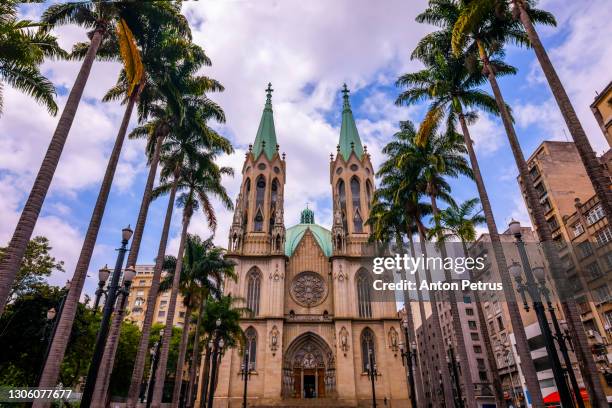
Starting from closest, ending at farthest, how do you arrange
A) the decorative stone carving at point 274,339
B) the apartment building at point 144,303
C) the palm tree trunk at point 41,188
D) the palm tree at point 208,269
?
the palm tree trunk at point 41,188 → the palm tree at point 208,269 → the decorative stone carving at point 274,339 → the apartment building at point 144,303

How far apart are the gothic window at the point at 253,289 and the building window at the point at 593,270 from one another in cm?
2908

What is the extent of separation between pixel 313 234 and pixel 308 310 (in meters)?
9.17

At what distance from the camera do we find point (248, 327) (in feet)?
120

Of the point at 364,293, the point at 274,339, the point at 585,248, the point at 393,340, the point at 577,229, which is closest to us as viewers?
the point at 585,248

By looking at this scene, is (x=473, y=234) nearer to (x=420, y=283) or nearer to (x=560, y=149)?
(x=420, y=283)

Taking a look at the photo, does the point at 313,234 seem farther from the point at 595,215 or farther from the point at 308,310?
the point at 595,215

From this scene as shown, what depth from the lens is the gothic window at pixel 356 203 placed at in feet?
146

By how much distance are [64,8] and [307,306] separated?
33.3 metres

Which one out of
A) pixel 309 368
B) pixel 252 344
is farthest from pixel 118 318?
pixel 309 368

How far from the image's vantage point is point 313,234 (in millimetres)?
44438

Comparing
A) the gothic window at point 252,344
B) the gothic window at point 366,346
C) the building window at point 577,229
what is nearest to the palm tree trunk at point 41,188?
the gothic window at point 252,344

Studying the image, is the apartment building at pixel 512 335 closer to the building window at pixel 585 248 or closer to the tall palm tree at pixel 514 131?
the building window at pixel 585 248

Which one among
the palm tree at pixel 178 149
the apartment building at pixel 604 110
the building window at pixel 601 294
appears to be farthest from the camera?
the building window at pixel 601 294

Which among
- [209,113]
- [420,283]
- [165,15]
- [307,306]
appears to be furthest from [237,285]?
[165,15]
